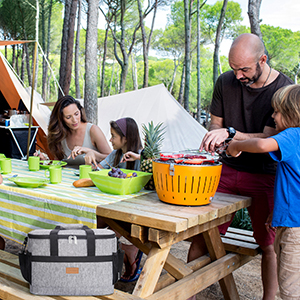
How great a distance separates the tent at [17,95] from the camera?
700cm

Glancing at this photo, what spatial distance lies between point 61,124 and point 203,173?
2001 mm

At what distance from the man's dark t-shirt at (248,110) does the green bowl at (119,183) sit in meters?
0.60

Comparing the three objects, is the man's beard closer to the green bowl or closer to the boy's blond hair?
the boy's blond hair

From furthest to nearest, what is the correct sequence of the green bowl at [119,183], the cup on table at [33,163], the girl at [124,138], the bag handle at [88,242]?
the girl at [124,138] < the cup on table at [33,163] < the green bowl at [119,183] < the bag handle at [88,242]

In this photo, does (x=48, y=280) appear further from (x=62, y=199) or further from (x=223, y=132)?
(x=223, y=132)

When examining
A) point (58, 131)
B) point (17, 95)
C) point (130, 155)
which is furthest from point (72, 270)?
point (17, 95)

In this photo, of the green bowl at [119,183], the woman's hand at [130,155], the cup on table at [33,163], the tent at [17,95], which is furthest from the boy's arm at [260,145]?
the tent at [17,95]

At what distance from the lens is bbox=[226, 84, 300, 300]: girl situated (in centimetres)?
167

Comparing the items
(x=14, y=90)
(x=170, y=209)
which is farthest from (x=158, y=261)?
(x=14, y=90)

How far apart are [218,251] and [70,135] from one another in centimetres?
182

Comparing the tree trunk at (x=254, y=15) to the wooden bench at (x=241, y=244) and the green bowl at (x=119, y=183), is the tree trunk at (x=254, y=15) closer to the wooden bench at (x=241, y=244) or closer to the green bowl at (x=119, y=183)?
the wooden bench at (x=241, y=244)

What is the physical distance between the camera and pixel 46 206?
69.6 inches

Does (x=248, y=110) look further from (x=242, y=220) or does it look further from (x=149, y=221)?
(x=242, y=220)

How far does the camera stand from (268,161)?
208 centimetres
